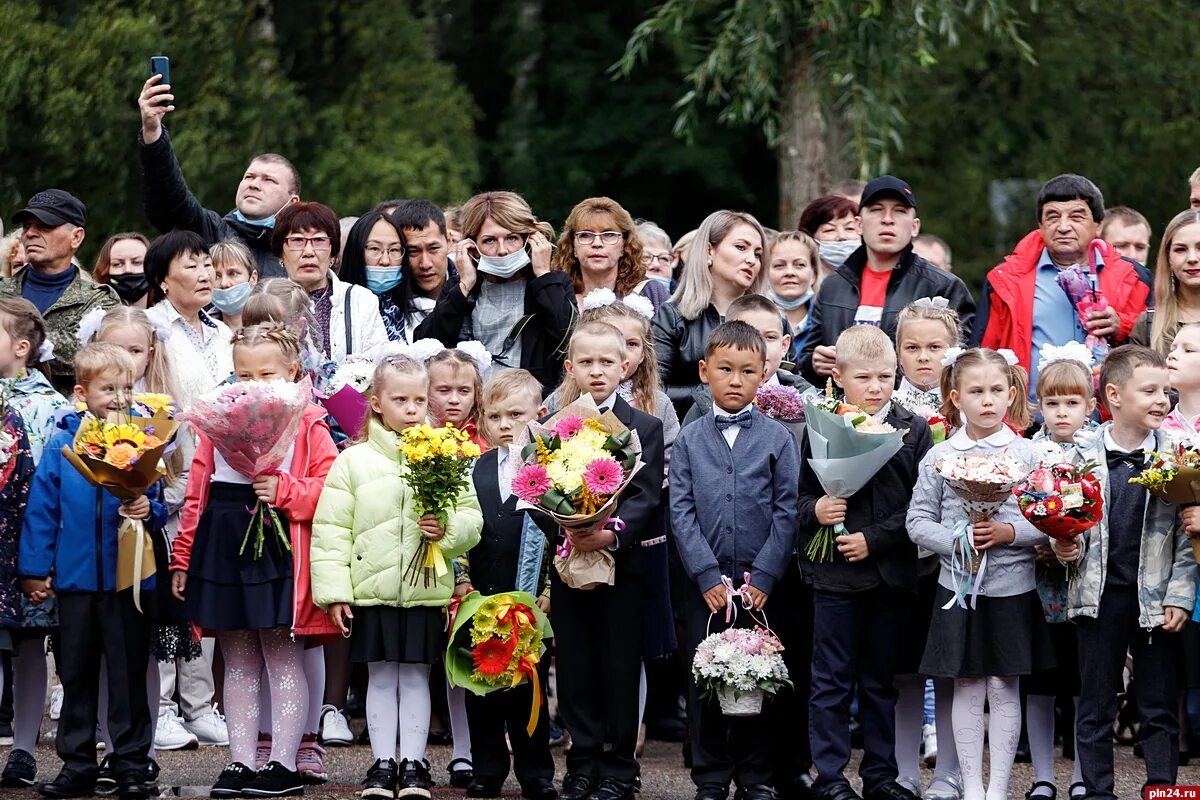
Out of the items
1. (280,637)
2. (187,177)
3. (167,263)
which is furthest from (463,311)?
(187,177)

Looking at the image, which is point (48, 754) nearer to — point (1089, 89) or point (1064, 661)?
point (1064, 661)

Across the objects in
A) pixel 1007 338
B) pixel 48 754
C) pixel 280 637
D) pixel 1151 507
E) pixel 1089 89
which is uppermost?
pixel 1089 89

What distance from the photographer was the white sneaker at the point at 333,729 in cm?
911

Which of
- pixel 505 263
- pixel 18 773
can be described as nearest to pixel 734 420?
pixel 505 263

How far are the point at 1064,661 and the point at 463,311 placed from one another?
3.37m

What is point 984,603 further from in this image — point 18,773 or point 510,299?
point 18,773

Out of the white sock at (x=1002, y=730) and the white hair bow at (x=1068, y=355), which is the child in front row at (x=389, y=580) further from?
the white hair bow at (x=1068, y=355)

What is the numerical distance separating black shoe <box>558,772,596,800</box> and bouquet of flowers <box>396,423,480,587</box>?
1.20 meters

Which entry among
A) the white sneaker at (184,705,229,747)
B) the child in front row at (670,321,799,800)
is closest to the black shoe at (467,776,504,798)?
the child in front row at (670,321,799,800)

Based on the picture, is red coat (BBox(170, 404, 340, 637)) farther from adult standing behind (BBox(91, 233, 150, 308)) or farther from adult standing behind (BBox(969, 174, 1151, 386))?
adult standing behind (BBox(969, 174, 1151, 386))

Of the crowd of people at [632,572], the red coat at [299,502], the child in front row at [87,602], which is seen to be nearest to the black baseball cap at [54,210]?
the crowd of people at [632,572]

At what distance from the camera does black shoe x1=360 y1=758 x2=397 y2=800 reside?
761cm

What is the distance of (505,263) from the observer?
363 inches

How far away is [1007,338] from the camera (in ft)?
31.0
